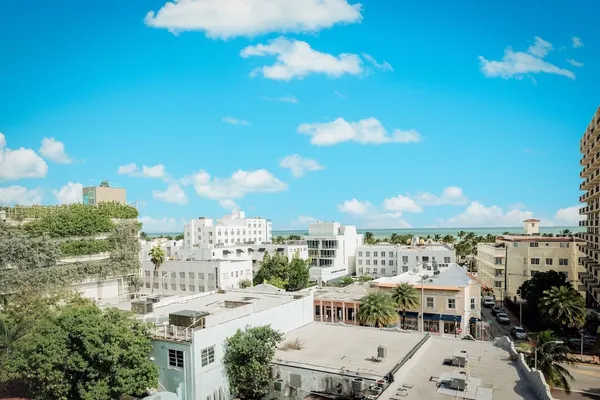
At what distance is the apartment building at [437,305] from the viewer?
158 feet

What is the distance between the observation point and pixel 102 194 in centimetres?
7762

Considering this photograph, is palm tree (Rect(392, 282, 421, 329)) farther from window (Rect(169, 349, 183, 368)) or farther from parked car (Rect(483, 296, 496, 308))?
parked car (Rect(483, 296, 496, 308))

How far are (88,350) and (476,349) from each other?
27583mm

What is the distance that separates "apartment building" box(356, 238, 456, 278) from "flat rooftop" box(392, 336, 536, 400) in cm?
5437

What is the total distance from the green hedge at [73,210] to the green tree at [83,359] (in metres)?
25.2

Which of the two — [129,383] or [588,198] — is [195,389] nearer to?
[129,383]

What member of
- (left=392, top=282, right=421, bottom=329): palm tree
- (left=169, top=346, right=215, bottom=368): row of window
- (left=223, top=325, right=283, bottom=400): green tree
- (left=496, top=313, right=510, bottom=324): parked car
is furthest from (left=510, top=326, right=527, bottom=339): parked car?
(left=169, top=346, right=215, bottom=368): row of window

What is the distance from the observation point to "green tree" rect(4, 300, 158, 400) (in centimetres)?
2538

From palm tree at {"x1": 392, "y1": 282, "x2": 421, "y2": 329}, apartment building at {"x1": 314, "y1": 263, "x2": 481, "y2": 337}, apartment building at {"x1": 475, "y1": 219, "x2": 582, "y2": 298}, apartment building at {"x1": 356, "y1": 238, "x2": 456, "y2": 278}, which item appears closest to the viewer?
palm tree at {"x1": 392, "y1": 282, "x2": 421, "y2": 329}

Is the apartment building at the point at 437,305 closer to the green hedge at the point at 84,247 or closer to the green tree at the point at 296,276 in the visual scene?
the green tree at the point at 296,276

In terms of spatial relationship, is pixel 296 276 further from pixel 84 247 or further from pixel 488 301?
pixel 84 247

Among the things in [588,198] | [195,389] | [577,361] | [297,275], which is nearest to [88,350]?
[195,389]

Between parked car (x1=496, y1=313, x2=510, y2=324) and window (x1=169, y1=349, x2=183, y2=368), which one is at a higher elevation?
window (x1=169, y1=349, x2=183, y2=368)

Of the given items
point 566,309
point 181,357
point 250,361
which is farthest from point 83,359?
point 566,309
